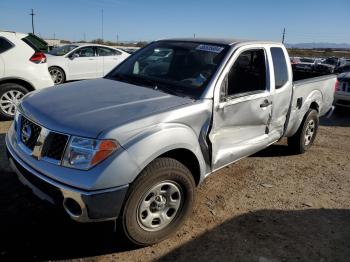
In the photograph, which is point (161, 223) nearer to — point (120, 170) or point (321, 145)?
point (120, 170)

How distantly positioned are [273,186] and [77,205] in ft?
9.58

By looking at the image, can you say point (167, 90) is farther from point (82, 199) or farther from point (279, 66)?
point (279, 66)

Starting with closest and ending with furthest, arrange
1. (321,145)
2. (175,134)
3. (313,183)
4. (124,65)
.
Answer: (175,134), (124,65), (313,183), (321,145)

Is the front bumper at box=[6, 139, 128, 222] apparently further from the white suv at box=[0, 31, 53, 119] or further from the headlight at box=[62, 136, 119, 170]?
the white suv at box=[0, 31, 53, 119]

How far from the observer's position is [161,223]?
3.30 m

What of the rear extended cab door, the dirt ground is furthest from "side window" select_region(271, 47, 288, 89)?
the dirt ground

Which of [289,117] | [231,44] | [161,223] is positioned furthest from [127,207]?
[289,117]

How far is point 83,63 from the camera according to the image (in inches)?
492

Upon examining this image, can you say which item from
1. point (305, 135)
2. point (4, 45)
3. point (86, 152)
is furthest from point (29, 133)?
point (4, 45)

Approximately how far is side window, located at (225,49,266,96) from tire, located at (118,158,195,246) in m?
1.12

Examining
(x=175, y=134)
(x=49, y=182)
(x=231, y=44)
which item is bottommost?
(x=49, y=182)

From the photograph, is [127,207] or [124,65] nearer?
[127,207]

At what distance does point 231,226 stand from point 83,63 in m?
10.1

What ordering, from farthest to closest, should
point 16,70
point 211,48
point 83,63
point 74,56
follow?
1. point 83,63
2. point 74,56
3. point 16,70
4. point 211,48
